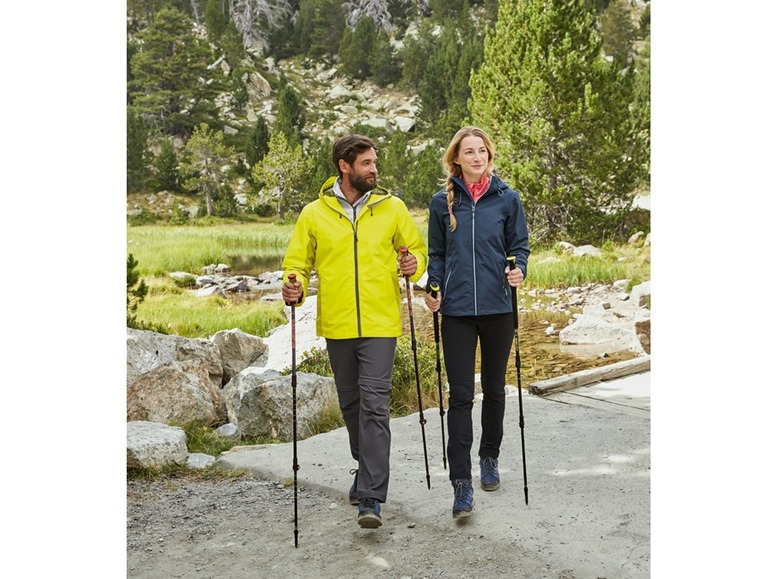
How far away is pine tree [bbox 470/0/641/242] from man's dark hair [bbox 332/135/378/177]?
3533mm

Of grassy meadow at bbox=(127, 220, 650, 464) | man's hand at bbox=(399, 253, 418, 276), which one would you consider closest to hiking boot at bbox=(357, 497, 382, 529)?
man's hand at bbox=(399, 253, 418, 276)

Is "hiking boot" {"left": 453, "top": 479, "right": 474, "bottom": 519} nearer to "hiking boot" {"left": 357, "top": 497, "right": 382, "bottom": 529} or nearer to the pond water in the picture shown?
"hiking boot" {"left": 357, "top": 497, "right": 382, "bottom": 529}

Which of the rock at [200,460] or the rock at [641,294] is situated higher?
the rock at [641,294]

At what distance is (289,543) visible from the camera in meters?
3.69

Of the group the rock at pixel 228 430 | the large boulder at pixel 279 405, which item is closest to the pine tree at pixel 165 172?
the large boulder at pixel 279 405

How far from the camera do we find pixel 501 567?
10.6 ft

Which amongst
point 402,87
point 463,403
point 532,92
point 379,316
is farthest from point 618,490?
point 402,87

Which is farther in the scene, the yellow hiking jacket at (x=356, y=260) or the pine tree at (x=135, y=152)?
the pine tree at (x=135, y=152)

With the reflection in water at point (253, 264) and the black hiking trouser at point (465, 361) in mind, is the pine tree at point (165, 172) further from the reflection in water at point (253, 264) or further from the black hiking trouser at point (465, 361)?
the black hiking trouser at point (465, 361)

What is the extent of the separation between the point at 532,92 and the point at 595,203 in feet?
3.34

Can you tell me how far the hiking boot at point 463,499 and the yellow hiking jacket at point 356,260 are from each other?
0.69 metres

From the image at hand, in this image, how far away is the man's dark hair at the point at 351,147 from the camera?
11.8 ft

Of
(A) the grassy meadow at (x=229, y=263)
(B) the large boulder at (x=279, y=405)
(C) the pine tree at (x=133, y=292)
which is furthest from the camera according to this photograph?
(A) the grassy meadow at (x=229, y=263)

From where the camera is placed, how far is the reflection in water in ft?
22.8
